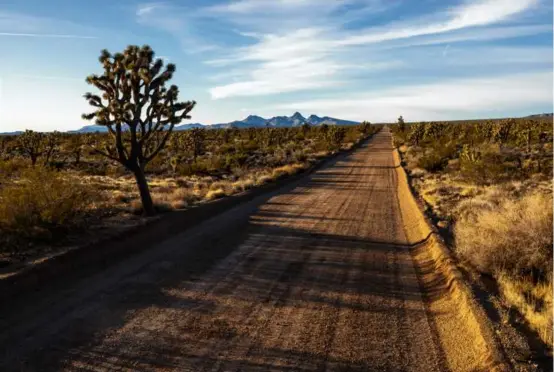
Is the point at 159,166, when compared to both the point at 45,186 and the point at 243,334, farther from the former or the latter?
the point at 243,334

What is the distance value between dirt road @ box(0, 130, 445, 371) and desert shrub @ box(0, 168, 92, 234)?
8.36 ft

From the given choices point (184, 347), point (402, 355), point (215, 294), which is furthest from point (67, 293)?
point (402, 355)

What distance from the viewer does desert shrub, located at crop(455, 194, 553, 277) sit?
8.11 meters

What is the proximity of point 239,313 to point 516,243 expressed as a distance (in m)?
5.81

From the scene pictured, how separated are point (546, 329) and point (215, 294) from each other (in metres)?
5.25

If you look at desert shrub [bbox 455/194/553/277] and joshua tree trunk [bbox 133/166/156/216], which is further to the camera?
joshua tree trunk [bbox 133/166/156/216]

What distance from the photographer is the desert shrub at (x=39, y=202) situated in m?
9.94

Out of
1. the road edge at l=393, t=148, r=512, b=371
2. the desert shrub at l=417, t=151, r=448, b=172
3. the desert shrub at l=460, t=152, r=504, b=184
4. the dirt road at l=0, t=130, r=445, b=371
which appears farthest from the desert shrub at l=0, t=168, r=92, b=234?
the desert shrub at l=417, t=151, r=448, b=172

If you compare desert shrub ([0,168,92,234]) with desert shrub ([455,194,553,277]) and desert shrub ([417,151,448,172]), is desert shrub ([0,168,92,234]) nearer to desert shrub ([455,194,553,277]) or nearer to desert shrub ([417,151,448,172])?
desert shrub ([455,194,553,277])

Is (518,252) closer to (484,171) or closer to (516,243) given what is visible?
(516,243)

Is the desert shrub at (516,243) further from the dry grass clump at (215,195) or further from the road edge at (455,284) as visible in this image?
the dry grass clump at (215,195)

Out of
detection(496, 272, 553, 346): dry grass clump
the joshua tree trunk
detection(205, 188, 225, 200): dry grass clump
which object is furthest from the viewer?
detection(205, 188, 225, 200): dry grass clump

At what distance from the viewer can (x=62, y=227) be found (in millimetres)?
10719

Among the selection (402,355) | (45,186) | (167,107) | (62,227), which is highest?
(167,107)
